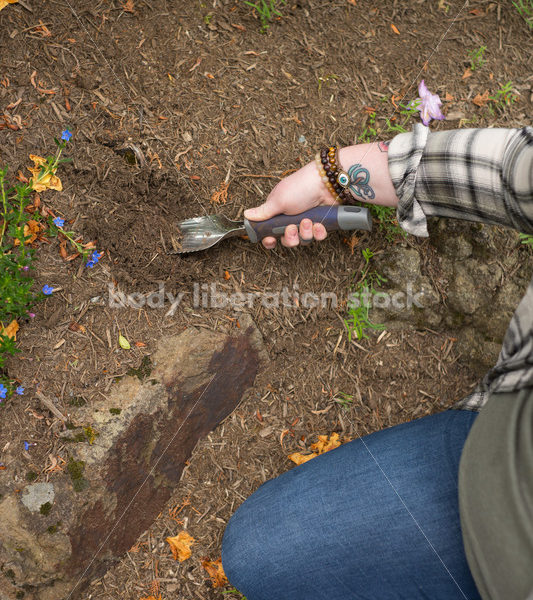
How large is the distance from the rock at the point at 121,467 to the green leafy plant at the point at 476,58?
75.4 inches

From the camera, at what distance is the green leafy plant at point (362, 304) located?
251 cm

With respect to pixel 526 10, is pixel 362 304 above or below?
below

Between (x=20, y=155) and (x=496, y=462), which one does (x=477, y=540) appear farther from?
(x=20, y=155)

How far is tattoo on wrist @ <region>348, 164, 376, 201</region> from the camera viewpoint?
198 cm

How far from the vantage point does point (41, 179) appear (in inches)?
86.4

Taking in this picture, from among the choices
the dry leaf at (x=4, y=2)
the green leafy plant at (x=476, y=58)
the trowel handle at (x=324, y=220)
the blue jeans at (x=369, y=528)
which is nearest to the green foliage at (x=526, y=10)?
the green leafy plant at (x=476, y=58)

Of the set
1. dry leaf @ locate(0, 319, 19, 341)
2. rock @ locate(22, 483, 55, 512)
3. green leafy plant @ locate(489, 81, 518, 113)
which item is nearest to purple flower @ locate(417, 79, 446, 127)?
green leafy plant @ locate(489, 81, 518, 113)

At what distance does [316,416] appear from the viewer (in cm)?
247

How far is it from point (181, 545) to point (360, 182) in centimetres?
189

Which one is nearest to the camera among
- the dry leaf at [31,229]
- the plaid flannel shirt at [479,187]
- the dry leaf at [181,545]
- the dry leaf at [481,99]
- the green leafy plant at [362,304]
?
the plaid flannel shirt at [479,187]

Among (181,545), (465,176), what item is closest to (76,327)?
(181,545)

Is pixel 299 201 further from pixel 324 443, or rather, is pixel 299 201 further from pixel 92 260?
pixel 324 443

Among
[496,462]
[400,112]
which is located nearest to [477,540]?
[496,462]

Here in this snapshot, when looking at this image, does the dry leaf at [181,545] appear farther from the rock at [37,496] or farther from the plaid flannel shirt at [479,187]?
the plaid flannel shirt at [479,187]
